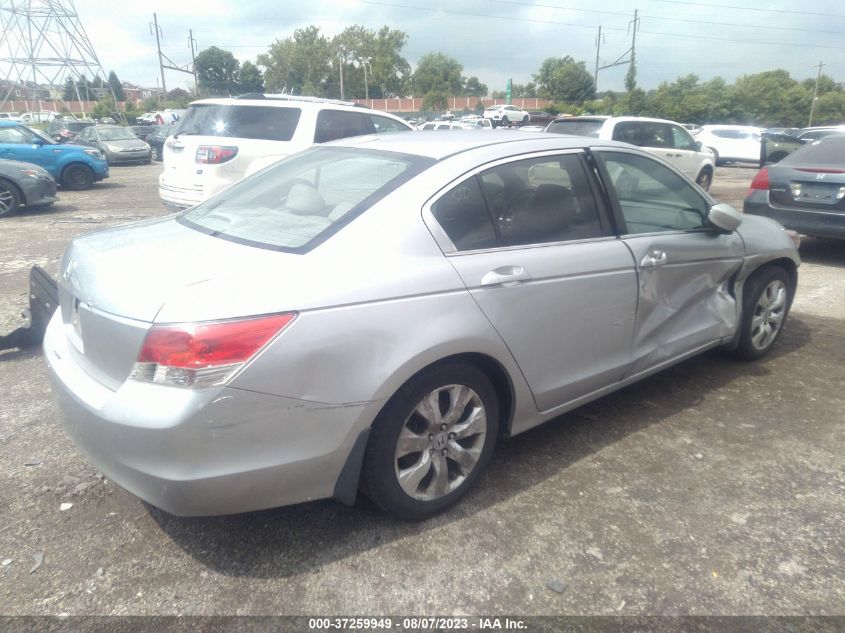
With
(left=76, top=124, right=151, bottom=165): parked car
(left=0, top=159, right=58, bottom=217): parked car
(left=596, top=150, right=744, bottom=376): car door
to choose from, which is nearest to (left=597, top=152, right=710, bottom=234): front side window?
(left=596, top=150, right=744, bottom=376): car door

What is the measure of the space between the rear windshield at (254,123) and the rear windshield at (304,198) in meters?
4.64

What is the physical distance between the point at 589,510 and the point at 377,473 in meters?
1.03

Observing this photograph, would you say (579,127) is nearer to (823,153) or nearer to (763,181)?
(763,181)

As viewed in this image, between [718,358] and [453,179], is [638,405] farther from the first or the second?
[453,179]

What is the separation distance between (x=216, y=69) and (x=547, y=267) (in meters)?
106

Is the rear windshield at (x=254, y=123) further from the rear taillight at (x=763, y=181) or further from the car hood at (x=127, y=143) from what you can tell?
the car hood at (x=127, y=143)

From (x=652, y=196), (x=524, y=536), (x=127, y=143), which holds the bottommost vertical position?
(x=524, y=536)

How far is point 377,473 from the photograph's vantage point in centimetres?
254

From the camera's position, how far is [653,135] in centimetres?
1209

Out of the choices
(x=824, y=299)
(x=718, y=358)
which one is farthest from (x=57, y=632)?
(x=824, y=299)

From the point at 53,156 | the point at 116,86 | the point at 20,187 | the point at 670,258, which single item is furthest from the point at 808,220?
the point at 116,86

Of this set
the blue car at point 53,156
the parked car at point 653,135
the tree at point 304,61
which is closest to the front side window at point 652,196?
the parked car at point 653,135

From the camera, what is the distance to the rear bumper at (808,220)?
713 cm

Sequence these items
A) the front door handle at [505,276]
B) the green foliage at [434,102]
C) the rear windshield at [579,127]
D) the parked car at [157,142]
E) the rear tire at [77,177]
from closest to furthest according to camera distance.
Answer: the front door handle at [505,276] → the rear windshield at [579,127] → the rear tire at [77,177] → the parked car at [157,142] → the green foliage at [434,102]
